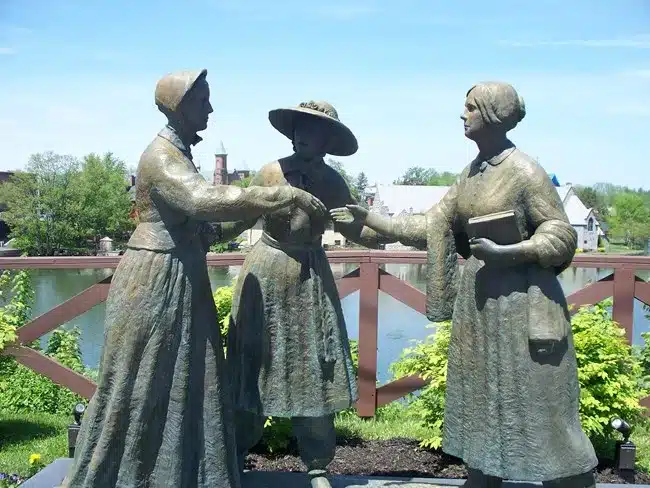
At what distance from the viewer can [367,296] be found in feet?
22.0

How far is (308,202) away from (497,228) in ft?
3.19

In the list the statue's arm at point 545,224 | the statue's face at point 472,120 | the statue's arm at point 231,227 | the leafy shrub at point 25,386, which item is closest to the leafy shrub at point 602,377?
the statue's arm at point 545,224

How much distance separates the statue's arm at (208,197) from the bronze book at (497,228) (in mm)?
978

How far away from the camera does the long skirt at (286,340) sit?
385 centimetres

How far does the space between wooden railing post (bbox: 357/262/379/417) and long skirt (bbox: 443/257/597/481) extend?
3073 mm

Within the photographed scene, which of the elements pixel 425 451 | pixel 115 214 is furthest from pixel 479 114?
pixel 115 214

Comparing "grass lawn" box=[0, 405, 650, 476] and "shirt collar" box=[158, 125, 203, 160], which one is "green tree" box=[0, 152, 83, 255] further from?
"shirt collar" box=[158, 125, 203, 160]

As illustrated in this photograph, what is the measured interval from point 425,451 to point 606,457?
161 centimetres

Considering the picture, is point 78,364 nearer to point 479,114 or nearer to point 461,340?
point 461,340

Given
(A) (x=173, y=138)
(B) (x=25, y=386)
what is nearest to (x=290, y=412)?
(A) (x=173, y=138)

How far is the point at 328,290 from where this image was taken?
3.97 m

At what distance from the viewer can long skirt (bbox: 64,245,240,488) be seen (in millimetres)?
3418

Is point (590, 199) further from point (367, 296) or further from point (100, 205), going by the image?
point (367, 296)

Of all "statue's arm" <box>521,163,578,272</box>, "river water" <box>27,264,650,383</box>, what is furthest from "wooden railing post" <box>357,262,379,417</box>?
"statue's arm" <box>521,163,578,272</box>
